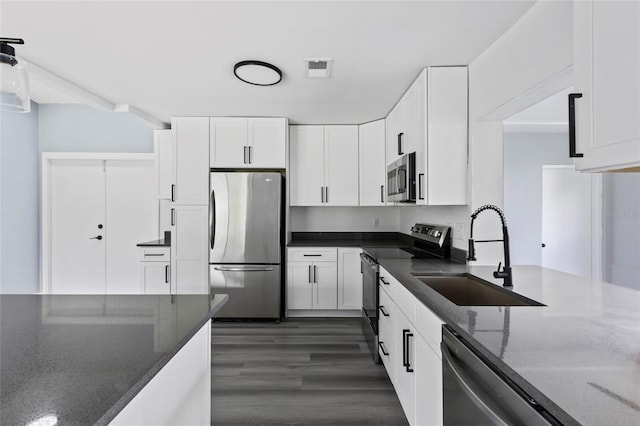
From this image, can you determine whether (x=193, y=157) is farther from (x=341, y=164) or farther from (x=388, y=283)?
(x=388, y=283)

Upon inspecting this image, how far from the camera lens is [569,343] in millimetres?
993

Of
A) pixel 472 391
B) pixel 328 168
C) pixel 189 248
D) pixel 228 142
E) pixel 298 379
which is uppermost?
pixel 228 142

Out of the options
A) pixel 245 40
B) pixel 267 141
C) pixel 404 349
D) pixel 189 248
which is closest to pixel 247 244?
pixel 189 248

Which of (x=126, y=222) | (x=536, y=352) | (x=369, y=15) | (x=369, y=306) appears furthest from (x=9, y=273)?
(x=536, y=352)

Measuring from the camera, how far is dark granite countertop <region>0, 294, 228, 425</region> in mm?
690

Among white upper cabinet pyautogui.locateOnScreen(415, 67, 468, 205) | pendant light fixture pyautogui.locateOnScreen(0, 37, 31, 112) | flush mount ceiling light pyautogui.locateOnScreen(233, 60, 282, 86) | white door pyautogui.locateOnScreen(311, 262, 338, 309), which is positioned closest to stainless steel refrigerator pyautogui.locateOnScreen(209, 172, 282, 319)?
white door pyautogui.locateOnScreen(311, 262, 338, 309)

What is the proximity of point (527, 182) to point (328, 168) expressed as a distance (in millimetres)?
2622

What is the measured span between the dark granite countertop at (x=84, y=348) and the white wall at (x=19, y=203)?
3721mm

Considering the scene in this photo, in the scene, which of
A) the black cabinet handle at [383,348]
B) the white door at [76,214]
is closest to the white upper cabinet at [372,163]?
the black cabinet handle at [383,348]

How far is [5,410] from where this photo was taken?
66cm

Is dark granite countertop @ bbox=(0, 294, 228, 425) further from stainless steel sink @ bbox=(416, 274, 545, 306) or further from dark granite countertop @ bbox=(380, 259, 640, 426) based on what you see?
stainless steel sink @ bbox=(416, 274, 545, 306)

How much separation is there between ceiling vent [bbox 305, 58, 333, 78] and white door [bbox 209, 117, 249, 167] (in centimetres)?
154

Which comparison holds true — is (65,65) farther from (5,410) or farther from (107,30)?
(5,410)

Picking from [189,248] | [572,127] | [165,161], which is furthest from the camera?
[165,161]
